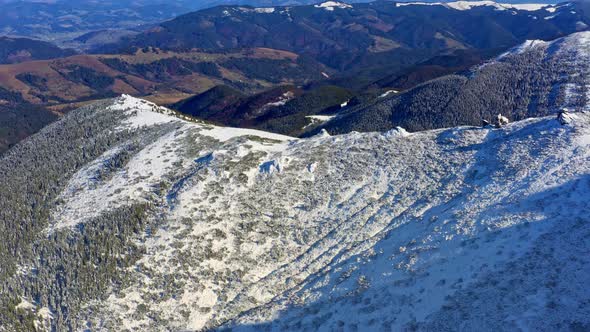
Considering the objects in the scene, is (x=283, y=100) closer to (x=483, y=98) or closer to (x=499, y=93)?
(x=483, y=98)

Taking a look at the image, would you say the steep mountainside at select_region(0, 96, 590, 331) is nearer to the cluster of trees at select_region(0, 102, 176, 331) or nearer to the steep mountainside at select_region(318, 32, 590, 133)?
the cluster of trees at select_region(0, 102, 176, 331)

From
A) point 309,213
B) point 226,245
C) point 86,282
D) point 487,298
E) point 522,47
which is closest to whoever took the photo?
point 487,298

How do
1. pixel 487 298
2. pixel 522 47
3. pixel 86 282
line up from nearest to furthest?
pixel 487 298, pixel 86 282, pixel 522 47

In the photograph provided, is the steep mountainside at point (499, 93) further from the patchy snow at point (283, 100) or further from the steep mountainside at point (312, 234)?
the patchy snow at point (283, 100)

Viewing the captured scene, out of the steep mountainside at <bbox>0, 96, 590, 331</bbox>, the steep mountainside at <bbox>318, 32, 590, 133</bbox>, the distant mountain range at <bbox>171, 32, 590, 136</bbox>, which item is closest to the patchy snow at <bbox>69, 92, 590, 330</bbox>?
the steep mountainside at <bbox>0, 96, 590, 331</bbox>

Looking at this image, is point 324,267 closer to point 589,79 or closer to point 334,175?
point 334,175

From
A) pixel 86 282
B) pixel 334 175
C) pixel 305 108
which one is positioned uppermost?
pixel 334 175

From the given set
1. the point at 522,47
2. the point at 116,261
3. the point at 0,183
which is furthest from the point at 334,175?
the point at 522,47
